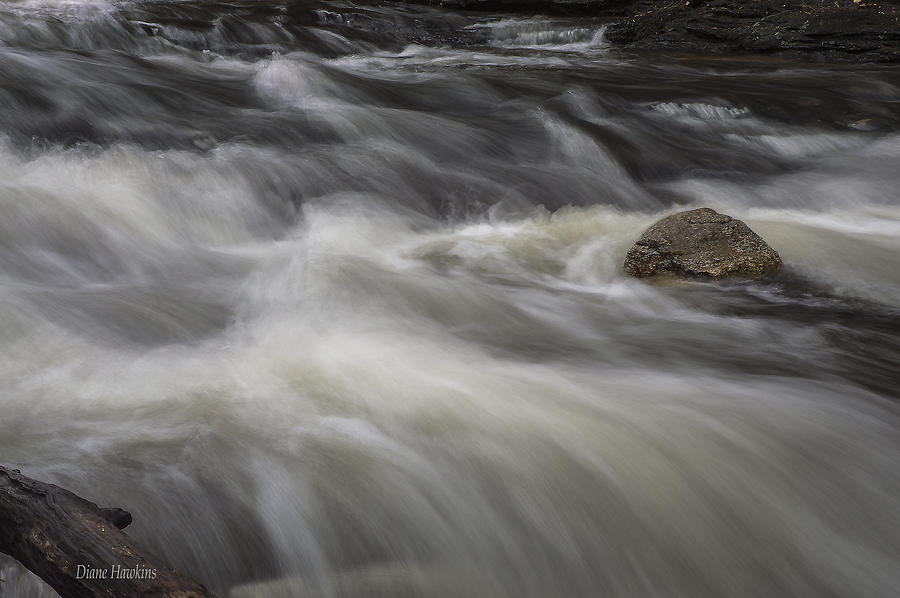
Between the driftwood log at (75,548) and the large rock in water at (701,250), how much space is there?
123 inches

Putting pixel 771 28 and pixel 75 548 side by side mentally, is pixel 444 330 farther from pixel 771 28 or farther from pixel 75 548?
pixel 771 28

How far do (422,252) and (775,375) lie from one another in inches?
80.0

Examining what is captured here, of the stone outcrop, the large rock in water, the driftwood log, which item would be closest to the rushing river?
the large rock in water

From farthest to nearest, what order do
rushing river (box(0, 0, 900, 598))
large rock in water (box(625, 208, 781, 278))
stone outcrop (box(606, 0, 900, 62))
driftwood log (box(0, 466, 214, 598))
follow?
stone outcrop (box(606, 0, 900, 62)), large rock in water (box(625, 208, 781, 278)), rushing river (box(0, 0, 900, 598)), driftwood log (box(0, 466, 214, 598))

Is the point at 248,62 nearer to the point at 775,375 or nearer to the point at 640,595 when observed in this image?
the point at 775,375

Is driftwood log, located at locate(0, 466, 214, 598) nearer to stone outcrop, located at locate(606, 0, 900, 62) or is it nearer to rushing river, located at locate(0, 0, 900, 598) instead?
rushing river, located at locate(0, 0, 900, 598)

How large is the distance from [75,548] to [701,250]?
339 cm

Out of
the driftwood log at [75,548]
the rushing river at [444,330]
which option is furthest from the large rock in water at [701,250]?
the driftwood log at [75,548]

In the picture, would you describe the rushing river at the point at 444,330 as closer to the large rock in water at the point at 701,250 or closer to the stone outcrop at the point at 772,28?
the large rock in water at the point at 701,250

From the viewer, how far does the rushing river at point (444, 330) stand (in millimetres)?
2404

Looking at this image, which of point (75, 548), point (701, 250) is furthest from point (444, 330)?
point (75, 548)

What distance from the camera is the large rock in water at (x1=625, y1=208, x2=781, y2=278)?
14.2ft

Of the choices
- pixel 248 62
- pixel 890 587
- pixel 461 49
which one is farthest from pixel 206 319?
pixel 461 49

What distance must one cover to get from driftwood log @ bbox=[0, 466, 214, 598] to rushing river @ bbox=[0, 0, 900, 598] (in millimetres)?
337
